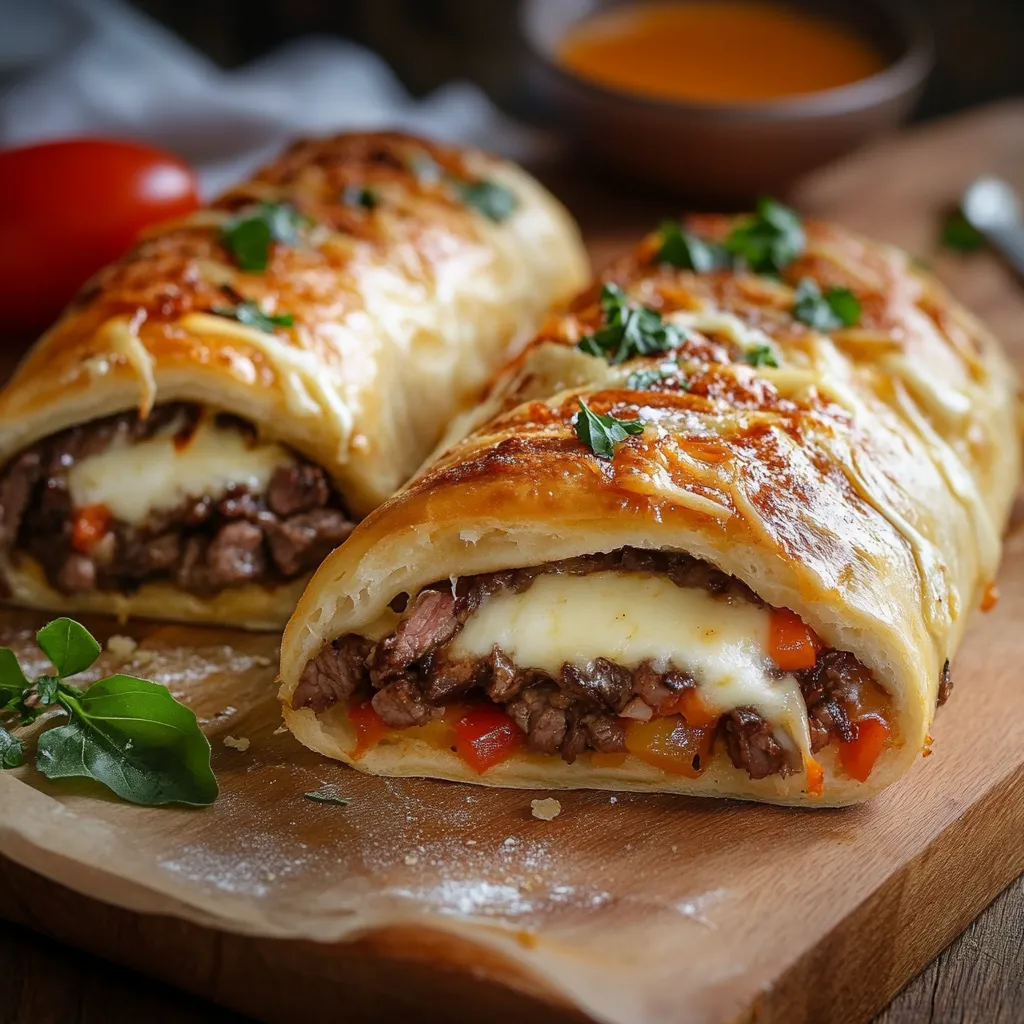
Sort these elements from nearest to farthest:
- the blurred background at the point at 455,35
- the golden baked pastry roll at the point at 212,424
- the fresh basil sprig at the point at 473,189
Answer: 1. the golden baked pastry roll at the point at 212,424
2. the fresh basil sprig at the point at 473,189
3. the blurred background at the point at 455,35

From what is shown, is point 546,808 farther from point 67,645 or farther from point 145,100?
point 145,100

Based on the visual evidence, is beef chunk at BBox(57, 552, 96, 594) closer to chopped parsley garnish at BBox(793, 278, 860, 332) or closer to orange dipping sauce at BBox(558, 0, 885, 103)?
chopped parsley garnish at BBox(793, 278, 860, 332)

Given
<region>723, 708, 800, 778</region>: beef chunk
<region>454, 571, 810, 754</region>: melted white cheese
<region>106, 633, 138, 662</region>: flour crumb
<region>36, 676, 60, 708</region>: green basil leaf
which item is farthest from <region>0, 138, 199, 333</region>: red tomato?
<region>723, 708, 800, 778</region>: beef chunk

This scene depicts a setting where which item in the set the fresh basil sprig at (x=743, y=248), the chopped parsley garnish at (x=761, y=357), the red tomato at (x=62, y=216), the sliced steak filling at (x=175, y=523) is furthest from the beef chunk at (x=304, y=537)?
the red tomato at (x=62, y=216)

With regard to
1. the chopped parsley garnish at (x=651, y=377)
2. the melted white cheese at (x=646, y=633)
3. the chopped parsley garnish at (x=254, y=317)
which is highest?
the chopped parsley garnish at (x=651, y=377)

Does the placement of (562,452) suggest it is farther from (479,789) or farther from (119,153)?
(119,153)

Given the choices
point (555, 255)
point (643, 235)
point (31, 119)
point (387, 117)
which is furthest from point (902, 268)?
point (31, 119)

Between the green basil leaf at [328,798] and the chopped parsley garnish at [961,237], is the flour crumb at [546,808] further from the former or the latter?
the chopped parsley garnish at [961,237]
